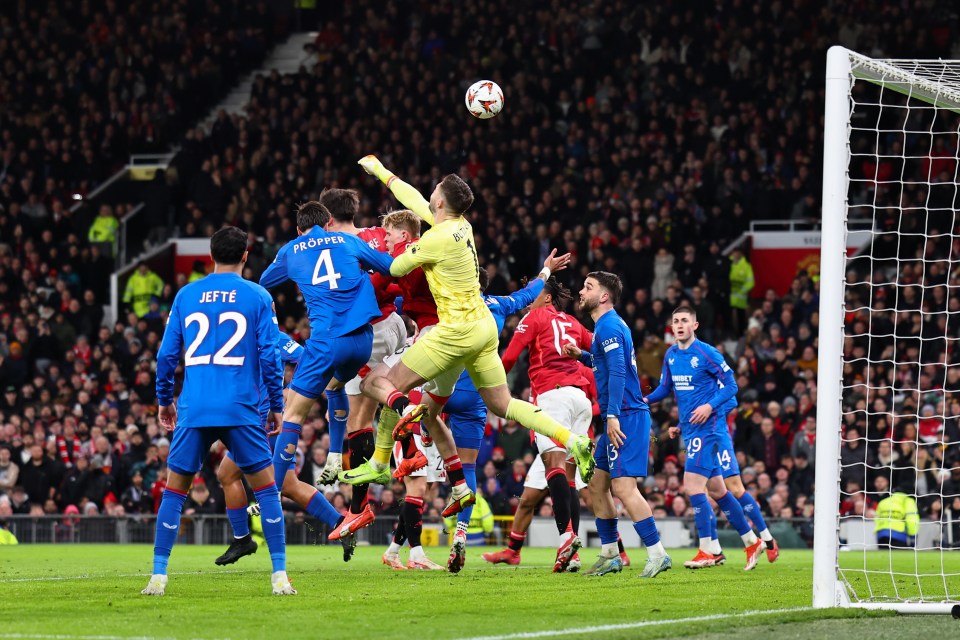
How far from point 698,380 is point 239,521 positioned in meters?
4.86

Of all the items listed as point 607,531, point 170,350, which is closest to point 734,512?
point 607,531

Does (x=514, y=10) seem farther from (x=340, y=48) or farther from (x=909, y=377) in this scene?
(x=909, y=377)

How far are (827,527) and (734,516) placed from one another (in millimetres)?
4959

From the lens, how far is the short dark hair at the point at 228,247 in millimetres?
8906

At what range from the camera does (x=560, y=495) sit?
470 inches

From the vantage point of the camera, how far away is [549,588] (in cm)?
994

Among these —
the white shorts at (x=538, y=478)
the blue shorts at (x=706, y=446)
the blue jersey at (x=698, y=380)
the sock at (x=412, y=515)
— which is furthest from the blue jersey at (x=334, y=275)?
the blue shorts at (x=706, y=446)

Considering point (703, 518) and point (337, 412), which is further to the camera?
point (703, 518)

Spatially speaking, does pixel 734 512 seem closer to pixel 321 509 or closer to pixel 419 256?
pixel 321 509

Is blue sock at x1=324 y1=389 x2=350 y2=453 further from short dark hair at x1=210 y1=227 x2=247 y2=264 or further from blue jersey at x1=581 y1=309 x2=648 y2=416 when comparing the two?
short dark hair at x1=210 y1=227 x2=247 y2=264

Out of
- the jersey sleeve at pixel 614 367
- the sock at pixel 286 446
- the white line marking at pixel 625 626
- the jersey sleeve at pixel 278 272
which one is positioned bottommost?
the white line marking at pixel 625 626

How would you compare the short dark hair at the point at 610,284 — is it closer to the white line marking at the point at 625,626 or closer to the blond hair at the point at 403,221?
the blond hair at the point at 403,221

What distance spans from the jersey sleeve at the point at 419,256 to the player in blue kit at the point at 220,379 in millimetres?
1518

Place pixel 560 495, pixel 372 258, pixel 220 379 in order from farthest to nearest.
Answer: pixel 560 495, pixel 372 258, pixel 220 379
